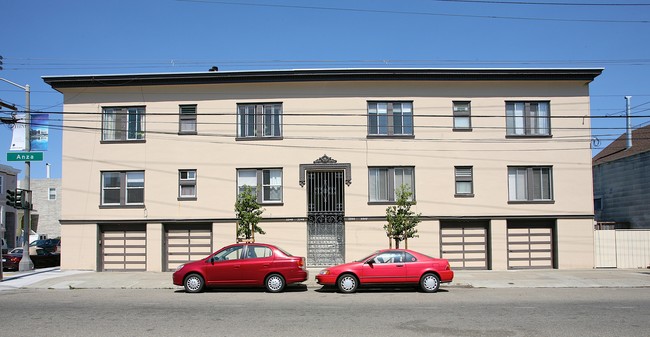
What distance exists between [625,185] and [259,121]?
19.5m

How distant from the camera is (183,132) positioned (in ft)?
78.3

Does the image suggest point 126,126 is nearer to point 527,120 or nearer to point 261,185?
point 261,185

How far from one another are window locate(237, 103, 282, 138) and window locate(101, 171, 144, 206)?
4.85 meters

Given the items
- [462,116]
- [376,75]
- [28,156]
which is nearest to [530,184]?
[462,116]

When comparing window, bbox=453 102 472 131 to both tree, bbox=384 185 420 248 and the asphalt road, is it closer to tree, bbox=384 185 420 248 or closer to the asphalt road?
tree, bbox=384 185 420 248

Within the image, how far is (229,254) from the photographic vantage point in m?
17.0

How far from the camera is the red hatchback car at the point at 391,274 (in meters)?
16.5

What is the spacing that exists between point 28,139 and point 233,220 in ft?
30.3

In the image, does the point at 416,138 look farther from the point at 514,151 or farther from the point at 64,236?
the point at 64,236

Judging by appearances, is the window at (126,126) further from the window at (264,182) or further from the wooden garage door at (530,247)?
the wooden garage door at (530,247)

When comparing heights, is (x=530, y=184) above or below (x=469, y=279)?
above

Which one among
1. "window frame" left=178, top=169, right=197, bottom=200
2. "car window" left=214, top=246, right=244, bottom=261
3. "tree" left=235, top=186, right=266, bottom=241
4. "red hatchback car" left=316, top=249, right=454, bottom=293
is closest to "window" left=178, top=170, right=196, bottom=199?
"window frame" left=178, top=169, right=197, bottom=200

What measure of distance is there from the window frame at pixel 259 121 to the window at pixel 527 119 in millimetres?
9887

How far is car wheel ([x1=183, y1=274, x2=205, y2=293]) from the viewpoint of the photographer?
16.7 meters
